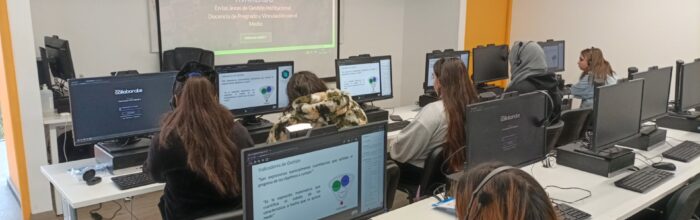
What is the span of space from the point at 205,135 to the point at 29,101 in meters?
2.23

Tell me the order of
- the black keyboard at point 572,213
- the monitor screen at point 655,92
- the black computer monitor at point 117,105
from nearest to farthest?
the black keyboard at point 572,213
the black computer monitor at point 117,105
the monitor screen at point 655,92

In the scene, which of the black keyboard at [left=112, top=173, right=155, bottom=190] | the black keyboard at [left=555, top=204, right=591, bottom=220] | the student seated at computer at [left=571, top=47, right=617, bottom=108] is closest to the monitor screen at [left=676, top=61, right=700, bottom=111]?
the student seated at computer at [left=571, top=47, right=617, bottom=108]

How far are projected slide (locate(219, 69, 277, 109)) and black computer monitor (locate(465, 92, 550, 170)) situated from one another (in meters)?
1.68

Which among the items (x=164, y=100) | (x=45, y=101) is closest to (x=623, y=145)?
(x=164, y=100)

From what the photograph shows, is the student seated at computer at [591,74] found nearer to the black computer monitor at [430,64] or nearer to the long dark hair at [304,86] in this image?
the black computer monitor at [430,64]

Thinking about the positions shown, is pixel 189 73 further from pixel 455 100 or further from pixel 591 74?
pixel 591 74

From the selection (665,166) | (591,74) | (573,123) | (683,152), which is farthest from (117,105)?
(591,74)

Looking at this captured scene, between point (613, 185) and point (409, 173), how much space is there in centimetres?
114

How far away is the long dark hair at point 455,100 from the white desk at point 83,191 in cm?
145

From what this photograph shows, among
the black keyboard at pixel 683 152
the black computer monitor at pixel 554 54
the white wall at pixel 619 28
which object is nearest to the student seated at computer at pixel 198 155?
the black keyboard at pixel 683 152

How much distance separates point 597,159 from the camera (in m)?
2.69

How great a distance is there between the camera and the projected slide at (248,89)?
3.36 meters

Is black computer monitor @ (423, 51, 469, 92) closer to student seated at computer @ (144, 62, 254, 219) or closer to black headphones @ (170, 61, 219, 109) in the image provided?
black headphones @ (170, 61, 219, 109)

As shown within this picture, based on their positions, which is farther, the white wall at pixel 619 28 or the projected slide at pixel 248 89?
the white wall at pixel 619 28
